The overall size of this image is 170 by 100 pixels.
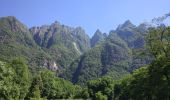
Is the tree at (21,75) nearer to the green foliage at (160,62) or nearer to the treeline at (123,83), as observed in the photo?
the treeline at (123,83)

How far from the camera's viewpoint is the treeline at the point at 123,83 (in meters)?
55.7

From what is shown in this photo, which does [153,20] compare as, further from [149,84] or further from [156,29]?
[149,84]

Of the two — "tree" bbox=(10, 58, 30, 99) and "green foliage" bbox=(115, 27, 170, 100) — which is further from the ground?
"tree" bbox=(10, 58, 30, 99)

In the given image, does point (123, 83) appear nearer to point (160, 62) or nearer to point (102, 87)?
point (102, 87)

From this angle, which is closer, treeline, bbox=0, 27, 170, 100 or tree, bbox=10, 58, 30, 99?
treeline, bbox=0, 27, 170, 100

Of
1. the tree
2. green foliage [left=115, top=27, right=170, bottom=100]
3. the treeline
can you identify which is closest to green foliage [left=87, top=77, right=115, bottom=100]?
the treeline

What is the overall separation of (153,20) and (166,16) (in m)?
3.58

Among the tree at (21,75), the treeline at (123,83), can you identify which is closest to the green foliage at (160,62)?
the treeline at (123,83)

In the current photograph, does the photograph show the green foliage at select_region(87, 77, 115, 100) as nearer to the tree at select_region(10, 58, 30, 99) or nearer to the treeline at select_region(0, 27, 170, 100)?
the treeline at select_region(0, 27, 170, 100)

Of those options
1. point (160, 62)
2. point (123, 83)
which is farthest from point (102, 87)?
point (160, 62)

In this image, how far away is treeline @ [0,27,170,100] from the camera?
5566cm

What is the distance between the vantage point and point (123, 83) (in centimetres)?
12325

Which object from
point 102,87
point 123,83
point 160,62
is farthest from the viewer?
point 102,87

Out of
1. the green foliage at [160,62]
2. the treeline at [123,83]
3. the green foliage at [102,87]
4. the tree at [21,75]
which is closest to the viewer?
the green foliage at [160,62]
